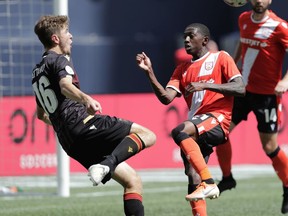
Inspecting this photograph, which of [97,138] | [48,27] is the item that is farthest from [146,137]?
[48,27]

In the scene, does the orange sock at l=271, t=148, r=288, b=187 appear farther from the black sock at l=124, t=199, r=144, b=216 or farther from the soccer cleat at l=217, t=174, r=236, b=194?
the black sock at l=124, t=199, r=144, b=216

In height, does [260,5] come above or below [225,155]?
above

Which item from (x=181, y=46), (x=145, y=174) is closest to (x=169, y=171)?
(x=145, y=174)

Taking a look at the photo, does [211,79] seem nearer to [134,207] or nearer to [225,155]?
[134,207]

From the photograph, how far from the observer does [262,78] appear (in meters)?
11.6

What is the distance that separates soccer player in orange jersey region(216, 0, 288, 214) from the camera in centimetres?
1141

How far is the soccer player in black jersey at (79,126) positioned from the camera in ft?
29.7

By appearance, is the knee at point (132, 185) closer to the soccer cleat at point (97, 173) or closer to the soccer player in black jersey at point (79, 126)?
the soccer player in black jersey at point (79, 126)

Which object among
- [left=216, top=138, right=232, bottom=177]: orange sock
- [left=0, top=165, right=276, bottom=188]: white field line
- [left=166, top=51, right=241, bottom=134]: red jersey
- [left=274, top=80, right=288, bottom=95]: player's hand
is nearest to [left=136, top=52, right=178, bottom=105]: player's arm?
[left=166, top=51, right=241, bottom=134]: red jersey

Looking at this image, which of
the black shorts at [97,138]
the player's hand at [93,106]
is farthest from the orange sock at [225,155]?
the player's hand at [93,106]

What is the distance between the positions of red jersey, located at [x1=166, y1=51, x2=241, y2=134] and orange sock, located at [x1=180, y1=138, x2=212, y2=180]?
0.48 meters

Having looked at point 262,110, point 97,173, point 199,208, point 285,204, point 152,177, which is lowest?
point 152,177

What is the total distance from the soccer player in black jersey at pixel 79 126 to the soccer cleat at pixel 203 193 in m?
0.48

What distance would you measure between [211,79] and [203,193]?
124 centimetres
